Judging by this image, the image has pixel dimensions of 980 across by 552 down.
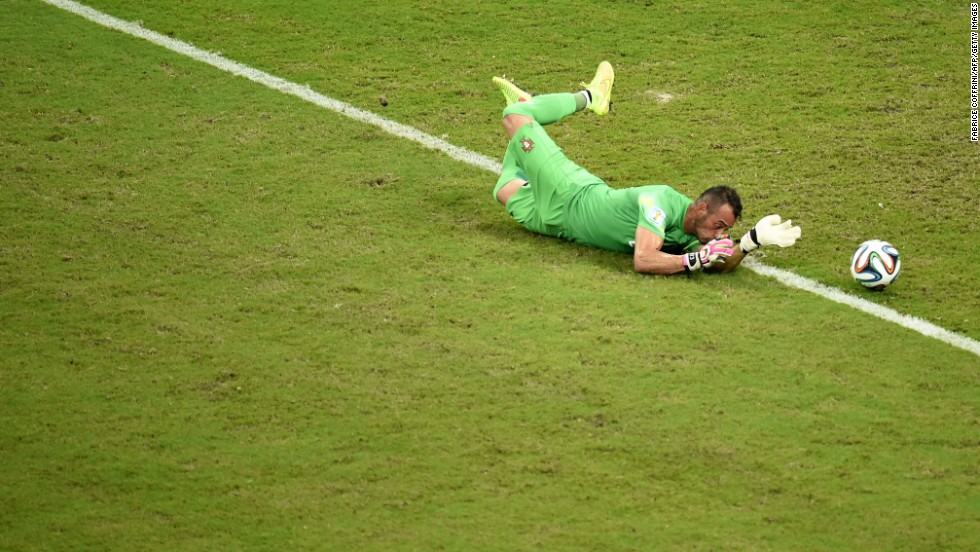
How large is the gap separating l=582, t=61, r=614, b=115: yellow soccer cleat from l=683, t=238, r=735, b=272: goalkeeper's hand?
62.6 inches

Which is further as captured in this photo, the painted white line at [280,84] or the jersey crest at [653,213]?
the painted white line at [280,84]

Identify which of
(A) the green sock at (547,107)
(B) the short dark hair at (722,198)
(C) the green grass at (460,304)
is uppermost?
(A) the green sock at (547,107)

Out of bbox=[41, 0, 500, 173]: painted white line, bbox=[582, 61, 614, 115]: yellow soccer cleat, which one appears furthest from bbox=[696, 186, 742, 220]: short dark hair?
bbox=[41, 0, 500, 173]: painted white line

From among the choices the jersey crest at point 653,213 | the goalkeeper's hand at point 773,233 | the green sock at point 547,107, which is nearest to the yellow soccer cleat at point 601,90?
the green sock at point 547,107

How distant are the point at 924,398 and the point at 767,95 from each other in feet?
12.7

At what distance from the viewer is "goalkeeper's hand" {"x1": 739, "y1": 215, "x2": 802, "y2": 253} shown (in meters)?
6.87

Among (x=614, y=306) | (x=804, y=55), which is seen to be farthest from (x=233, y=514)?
(x=804, y=55)

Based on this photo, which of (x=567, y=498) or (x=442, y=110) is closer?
(x=567, y=498)

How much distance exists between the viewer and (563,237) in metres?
7.63

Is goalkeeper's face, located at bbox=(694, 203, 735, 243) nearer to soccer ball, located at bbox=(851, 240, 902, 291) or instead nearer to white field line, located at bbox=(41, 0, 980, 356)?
white field line, located at bbox=(41, 0, 980, 356)

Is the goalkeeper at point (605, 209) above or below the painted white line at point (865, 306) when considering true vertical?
above

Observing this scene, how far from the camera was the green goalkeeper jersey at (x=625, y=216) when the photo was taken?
7020 millimetres

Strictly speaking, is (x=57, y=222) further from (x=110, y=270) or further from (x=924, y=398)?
(x=924, y=398)

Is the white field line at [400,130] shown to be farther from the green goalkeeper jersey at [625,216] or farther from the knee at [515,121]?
the knee at [515,121]
